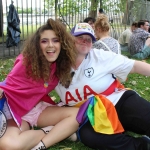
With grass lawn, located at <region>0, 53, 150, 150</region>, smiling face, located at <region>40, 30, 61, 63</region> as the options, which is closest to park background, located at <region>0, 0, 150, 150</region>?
grass lawn, located at <region>0, 53, 150, 150</region>

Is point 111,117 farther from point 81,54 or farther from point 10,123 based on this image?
point 10,123

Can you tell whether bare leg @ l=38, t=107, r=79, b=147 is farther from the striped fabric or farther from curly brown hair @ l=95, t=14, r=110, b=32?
curly brown hair @ l=95, t=14, r=110, b=32

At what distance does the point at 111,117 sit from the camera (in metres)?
2.42

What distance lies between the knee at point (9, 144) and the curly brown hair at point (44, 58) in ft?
1.92

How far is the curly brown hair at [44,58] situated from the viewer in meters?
2.45

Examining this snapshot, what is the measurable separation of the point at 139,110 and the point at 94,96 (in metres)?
0.43

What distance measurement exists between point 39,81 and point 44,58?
0.22 m

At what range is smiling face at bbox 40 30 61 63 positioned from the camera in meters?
2.47

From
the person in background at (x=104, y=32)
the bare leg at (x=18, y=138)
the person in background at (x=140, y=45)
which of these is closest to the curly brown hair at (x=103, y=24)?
the person in background at (x=104, y=32)

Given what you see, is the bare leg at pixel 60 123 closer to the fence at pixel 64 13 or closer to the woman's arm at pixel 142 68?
the woman's arm at pixel 142 68

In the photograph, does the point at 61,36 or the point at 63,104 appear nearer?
the point at 61,36

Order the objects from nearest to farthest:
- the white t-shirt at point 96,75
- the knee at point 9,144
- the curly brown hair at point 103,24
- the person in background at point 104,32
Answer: the knee at point 9,144, the white t-shirt at point 96,75, the person in background at point 104,32, the curly brown hair at point 103,24

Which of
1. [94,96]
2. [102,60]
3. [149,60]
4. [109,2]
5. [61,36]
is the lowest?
[149,60]

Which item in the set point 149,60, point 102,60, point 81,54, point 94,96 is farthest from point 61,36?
point 149,60
